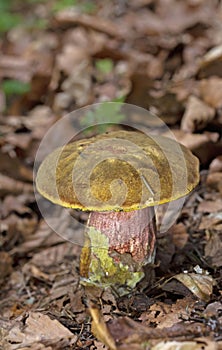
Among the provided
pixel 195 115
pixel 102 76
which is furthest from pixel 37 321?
pixel 102 76

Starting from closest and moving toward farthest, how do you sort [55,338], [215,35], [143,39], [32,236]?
[55,338] < [32,236] < [215,35] < [143,39]

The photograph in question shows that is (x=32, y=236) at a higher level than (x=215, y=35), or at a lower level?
lower

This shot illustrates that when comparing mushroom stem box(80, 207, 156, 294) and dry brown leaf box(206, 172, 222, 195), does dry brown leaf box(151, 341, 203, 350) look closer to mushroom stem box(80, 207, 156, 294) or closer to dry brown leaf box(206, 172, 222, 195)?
mushroom stem box(80, 207, 156, 294)

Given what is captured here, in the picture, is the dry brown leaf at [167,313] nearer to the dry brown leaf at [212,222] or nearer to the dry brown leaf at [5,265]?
the dry brown leaf at [212,222]

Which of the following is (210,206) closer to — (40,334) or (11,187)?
(40,334)

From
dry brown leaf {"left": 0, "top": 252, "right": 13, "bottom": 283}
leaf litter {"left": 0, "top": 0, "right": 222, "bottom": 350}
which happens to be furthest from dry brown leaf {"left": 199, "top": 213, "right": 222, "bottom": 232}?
dry brown leaf {"left": 0, "top": 252, "right": 13, "bottom": 283}

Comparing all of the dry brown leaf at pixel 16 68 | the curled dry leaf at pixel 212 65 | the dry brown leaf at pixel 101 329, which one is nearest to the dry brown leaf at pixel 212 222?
the dry brown leaf at pixel 101 329

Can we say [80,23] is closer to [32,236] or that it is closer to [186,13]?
[186,13]
